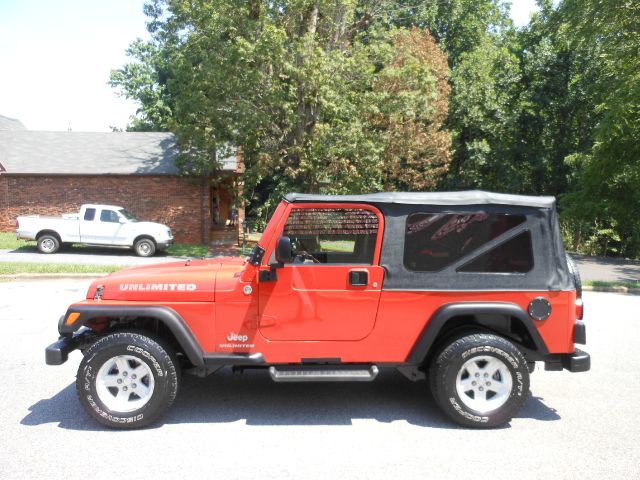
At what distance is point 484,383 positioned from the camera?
4.25 metres

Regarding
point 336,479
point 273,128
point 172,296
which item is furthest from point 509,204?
point 273,128

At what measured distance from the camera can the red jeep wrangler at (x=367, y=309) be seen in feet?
13.6

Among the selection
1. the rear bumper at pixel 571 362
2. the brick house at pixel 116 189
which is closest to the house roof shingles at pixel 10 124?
the brick house at pixel 116 189

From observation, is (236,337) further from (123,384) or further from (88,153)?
(88,153)

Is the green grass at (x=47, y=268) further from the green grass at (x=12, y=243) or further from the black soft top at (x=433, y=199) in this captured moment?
the black soft top at (x=433, y=199)

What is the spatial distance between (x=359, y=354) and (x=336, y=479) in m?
1.11

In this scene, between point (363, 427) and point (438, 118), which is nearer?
point (363, 427)

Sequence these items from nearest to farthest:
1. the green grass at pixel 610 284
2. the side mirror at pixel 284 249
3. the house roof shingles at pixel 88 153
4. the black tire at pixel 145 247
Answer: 1. the side mirror at pixel 284 249
2. the green grass at pixel 610 284
3. the black tire at pixel 145 247
4. the house roof shingles at pixel 88 153

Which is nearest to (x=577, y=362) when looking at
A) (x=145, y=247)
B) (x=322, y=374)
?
(x=322, y=374)

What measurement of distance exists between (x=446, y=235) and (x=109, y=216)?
16.2 meters

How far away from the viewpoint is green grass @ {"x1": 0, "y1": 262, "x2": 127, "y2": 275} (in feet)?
42.7

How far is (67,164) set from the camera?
77.1 feet

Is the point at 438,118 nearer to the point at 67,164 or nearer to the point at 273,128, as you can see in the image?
the point at 273,128

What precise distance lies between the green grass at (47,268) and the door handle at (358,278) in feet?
34.5
